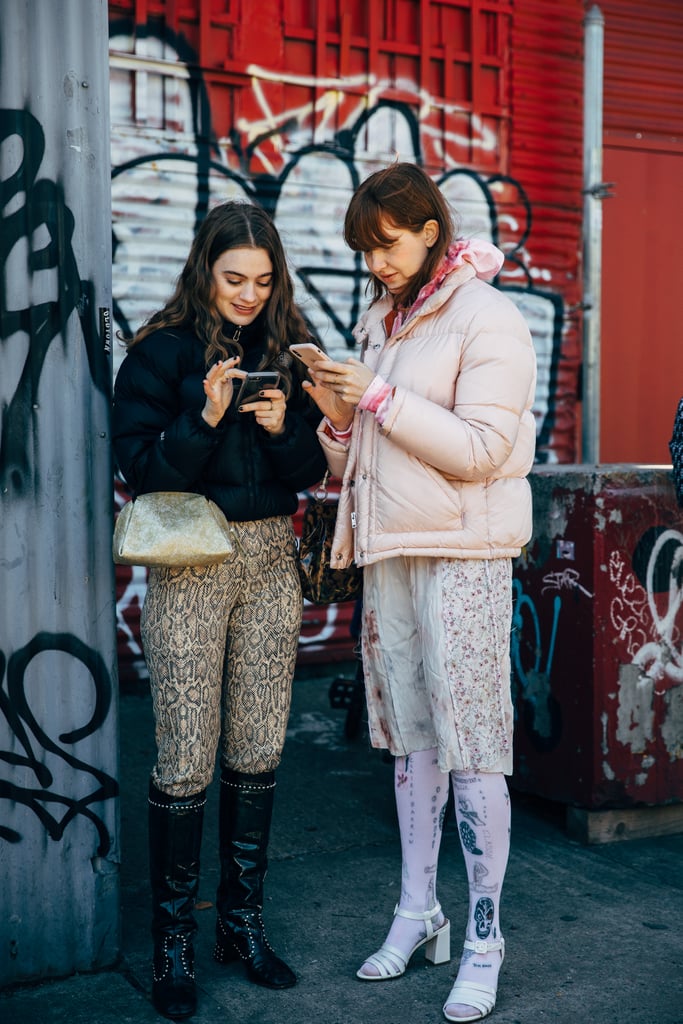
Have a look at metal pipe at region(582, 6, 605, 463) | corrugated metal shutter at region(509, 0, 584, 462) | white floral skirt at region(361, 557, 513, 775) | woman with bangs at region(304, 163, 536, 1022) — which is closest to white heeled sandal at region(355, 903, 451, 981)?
woman with bangs at region(304, 163, 536, 1022)

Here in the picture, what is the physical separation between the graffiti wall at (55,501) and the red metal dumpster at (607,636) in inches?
68.4

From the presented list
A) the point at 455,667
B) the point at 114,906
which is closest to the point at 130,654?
the point at 114,906

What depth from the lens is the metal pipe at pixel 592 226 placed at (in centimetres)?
705

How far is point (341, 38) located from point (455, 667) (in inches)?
184

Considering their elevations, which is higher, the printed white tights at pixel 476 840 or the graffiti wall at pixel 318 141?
the graffiti wall at pixel 318 141

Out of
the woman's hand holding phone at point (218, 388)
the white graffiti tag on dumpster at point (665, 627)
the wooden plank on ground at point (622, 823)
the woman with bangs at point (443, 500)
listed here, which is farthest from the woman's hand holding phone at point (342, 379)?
the wooden plank on ground at point (622, 823)

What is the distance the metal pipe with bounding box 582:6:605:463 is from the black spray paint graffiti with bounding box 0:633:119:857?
4802 millimetres

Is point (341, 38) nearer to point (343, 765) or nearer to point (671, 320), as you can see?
point (671, 320)

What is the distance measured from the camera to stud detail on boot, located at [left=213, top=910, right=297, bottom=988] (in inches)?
123

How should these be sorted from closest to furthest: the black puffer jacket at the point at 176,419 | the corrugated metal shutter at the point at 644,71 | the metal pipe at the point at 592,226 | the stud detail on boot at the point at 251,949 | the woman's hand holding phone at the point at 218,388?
the woman's hand holding phone at the point at 218,388 → the black puffer jacket at the point at 176,419 → the stud detail on boot at the point at 251,949 → the metal pipe at the point at 592,226 → the corrugated metal shutter at the point at 644,71

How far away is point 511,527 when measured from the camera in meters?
3.01

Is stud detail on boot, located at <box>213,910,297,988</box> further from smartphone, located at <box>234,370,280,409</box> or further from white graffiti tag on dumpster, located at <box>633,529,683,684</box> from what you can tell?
white graffiti tag on dumpster, located at <box>633,529,683,684</box>

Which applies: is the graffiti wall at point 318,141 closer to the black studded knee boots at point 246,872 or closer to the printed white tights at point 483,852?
the black studded knee boots at point 246,872

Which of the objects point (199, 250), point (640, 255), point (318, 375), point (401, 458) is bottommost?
point (401, 458)
